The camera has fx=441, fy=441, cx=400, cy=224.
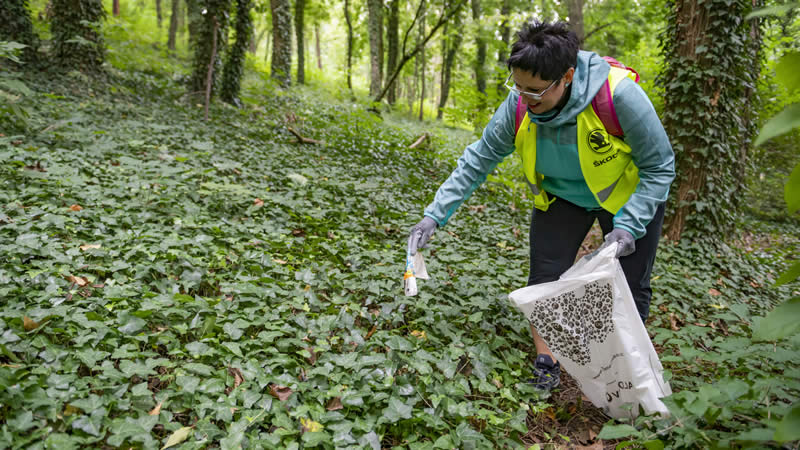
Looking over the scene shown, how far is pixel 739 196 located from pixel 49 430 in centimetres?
786

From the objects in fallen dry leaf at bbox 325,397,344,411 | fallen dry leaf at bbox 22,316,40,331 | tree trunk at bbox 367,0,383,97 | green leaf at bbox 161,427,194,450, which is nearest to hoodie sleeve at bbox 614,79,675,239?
fallen dry leaf at bbox 325,397,344,411

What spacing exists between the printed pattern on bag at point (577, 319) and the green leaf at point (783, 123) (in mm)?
1228

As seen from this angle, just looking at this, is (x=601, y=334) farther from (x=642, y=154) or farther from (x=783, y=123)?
(x=783, y=123)

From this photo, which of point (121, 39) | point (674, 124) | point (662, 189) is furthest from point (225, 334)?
point (121, 39)

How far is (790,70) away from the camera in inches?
48.2

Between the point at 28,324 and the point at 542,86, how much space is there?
2.99 meters

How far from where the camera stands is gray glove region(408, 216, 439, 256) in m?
2.49

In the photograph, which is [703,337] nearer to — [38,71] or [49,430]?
[49,430]

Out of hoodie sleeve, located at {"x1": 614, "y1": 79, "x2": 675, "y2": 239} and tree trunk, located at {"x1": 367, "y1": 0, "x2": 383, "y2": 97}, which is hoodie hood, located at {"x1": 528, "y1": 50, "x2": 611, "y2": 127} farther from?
tree trunk, located at {"x1": 367, "y1": 0, "x2": 383, "y2": 97}

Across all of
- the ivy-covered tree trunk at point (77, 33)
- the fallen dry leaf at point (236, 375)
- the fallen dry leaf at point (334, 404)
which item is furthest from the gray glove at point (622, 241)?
the ivy-covered tree trunk at point (77, 33)

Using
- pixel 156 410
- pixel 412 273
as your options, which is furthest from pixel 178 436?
pixel 412 273

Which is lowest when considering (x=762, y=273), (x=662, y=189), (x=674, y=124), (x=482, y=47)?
(x=762, y=273)

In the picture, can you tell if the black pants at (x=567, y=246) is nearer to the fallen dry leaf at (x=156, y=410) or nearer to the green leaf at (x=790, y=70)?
the green leaf at (x=790, y=70)

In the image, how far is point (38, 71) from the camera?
7.29 m
